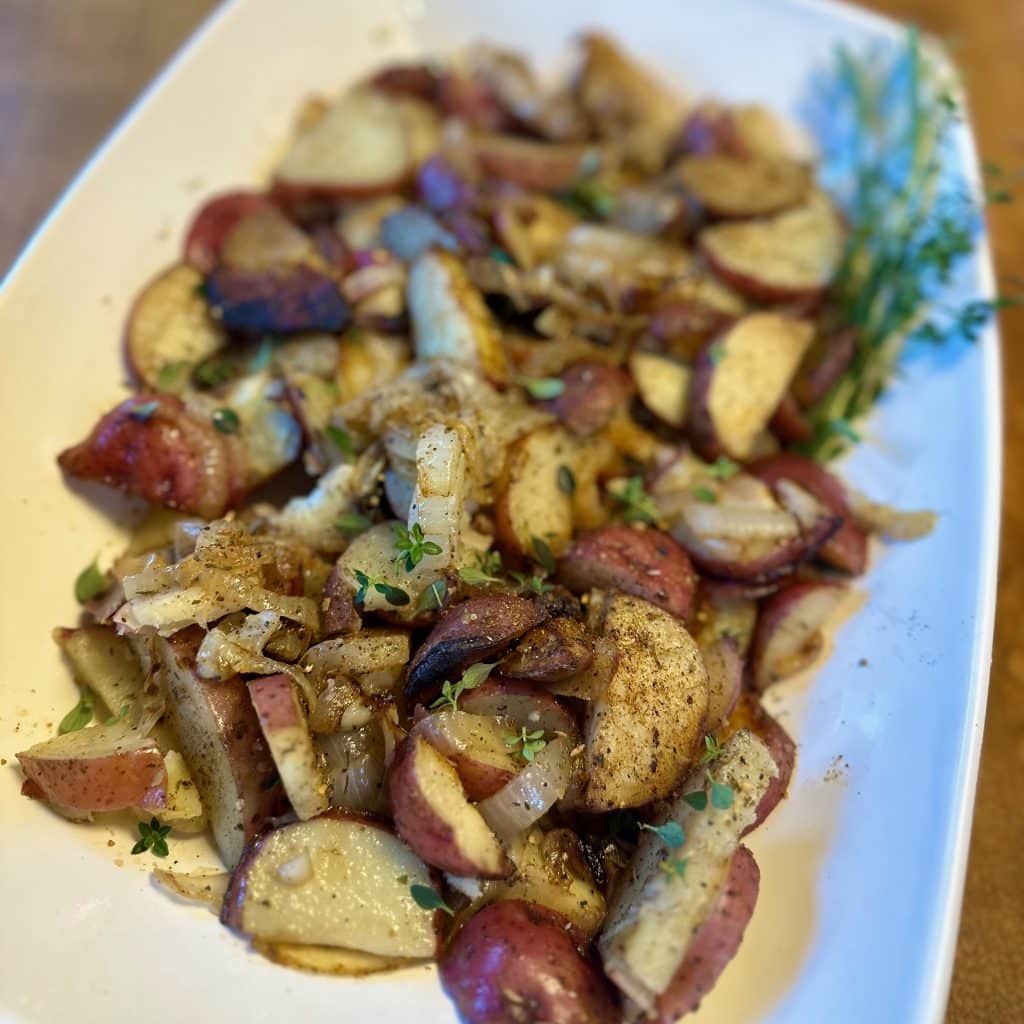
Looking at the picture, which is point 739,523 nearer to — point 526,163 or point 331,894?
point 331,894

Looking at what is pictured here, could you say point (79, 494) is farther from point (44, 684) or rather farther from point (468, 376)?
point (468, 376)

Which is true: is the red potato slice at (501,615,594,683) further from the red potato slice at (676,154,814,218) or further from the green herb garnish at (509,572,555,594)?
the red potato slice at (676,154,814,218)

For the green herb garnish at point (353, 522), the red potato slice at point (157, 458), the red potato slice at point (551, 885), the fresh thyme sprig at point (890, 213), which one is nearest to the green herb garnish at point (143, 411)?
the red potato slice at point (157, 458)

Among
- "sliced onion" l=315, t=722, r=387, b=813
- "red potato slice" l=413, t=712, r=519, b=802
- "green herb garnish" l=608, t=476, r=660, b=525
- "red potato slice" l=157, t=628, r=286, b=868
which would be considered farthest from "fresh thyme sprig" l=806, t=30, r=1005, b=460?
"red potato slice" l=157, t=628, r=286, b=868

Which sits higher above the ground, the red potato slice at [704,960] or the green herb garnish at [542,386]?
the green herb garnish at [542,386]

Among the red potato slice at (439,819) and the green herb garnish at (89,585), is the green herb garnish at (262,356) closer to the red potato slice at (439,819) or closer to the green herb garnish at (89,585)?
the green herb garnish at (89,585)
